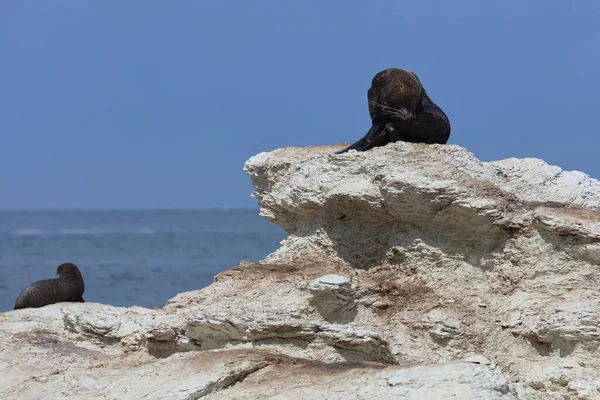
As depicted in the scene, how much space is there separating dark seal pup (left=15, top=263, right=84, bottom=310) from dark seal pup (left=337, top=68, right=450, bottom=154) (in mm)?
4463

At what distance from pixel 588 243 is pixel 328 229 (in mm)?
2149

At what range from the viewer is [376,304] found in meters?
7.89

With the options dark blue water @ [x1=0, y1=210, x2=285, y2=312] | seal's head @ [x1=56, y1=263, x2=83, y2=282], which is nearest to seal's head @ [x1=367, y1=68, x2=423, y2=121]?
seal's head @ [x1=56, y1=263, x2=83, y2=282]

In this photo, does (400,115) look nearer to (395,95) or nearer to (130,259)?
(395,95)

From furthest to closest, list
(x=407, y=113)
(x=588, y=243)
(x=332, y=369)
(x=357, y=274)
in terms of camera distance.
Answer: (x=407, y=113) < (x=357, y=274) < (x=588, y=243) < (x=332, y=369)

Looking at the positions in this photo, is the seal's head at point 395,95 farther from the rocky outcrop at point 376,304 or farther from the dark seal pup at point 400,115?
the rocky outcrop at point 376,304

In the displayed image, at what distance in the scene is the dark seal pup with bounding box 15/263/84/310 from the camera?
11.7 m

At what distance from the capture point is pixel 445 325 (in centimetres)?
757

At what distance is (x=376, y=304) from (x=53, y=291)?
18.1ft

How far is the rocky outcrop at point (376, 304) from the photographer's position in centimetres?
679

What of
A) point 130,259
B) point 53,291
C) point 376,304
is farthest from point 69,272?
point 130,259

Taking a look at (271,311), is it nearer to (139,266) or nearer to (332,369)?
(332,369)

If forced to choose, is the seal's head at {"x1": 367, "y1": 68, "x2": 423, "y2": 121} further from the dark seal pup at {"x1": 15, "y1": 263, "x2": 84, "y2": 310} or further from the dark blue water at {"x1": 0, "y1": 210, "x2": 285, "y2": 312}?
the dark blue water at {"x1": 0, "y1": 210, "x2": 285, "y2": 312}

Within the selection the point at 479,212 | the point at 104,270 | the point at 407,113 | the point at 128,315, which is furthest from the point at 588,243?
the point at 104,270
